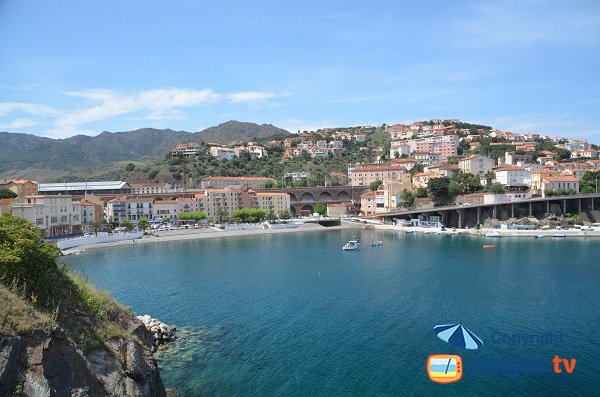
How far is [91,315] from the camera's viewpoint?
39.9ft

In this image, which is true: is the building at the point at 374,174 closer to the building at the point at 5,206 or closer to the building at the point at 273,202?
the building at the point at 273,202

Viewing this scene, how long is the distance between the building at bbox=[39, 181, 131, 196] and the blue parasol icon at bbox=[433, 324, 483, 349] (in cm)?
5880

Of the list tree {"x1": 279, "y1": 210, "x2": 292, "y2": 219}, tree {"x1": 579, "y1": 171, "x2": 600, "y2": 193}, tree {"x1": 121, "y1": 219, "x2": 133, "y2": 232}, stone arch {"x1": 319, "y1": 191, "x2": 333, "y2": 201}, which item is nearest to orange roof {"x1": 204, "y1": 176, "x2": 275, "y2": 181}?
stone arch {"x1": 319, "y1": 191, "x2": 333, "y2": 201}

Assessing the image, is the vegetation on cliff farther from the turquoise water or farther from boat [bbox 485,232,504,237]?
boat [bbox 485,232,504,237]

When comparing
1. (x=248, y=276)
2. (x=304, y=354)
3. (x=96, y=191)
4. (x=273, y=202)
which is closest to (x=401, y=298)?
(x=304, y=354)

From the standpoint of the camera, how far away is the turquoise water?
1337 centimetres

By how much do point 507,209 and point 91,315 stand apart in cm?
4964

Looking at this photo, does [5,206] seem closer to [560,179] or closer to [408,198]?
[408,198]

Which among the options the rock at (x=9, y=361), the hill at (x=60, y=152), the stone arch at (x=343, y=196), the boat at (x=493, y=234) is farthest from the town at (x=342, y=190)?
the hill at (x=60, y=152)

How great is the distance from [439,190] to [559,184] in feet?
44.7

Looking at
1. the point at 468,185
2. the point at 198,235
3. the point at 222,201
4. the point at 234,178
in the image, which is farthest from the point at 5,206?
the point at 468,185

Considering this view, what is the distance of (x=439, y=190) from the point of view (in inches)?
2237

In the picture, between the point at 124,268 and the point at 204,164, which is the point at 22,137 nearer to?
the point at 204,164

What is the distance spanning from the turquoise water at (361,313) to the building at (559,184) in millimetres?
19362
